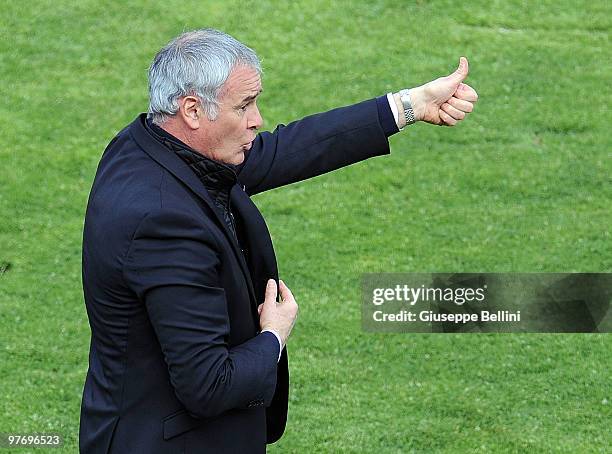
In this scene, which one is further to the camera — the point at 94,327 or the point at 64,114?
the point at 64,114

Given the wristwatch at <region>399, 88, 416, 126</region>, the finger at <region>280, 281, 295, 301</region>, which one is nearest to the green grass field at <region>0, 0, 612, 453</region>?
the wristwatch at <region>399, 88, 416, 126</region>

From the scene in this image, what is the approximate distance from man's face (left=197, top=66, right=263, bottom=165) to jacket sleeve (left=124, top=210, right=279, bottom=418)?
0.97ft

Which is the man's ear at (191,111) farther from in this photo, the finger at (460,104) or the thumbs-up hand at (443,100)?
the finger at (460,104)

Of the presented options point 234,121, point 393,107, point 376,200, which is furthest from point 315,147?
point 376,200

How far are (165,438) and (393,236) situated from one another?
192 inches

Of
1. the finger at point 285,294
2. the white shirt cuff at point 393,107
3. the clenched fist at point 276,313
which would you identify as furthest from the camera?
the white shirt cuff at point 393,107

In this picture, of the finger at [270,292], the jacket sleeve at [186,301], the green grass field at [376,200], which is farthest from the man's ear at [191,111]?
the green grass field at [376,200]

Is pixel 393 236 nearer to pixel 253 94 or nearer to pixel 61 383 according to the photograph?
pixel 61 383

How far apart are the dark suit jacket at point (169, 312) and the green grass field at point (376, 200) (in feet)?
8.72

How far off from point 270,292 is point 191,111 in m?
0.63

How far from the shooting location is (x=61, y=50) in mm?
10242

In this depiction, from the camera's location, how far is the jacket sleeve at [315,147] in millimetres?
3982

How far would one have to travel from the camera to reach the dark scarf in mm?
3246

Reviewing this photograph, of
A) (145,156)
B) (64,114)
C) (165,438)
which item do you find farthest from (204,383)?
(64,114)
